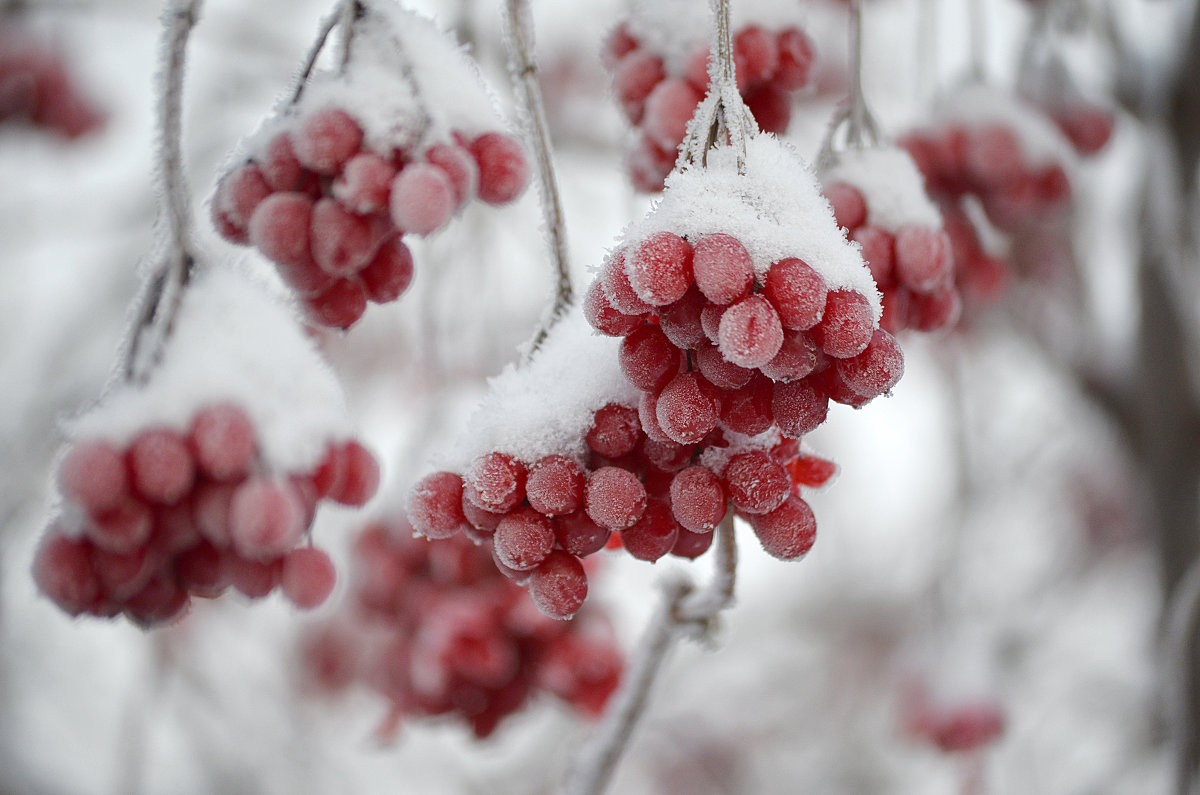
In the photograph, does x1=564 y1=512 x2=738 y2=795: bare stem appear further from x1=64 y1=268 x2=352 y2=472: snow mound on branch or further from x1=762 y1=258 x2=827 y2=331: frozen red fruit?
x1=64 y1=268 x2=352 y2=472: snow mound on branch

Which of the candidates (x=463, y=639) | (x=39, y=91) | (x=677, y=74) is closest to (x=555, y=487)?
(x=677, y=74)

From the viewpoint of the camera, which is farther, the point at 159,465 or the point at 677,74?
the point at 677,74

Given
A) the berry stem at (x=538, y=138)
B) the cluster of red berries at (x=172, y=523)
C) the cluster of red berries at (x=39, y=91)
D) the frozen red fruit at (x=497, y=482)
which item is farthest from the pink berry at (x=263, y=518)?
the cluster of red berries at (x=39, y=91)

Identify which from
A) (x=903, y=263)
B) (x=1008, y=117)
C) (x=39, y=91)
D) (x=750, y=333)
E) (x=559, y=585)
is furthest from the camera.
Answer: (x=39, y=91)

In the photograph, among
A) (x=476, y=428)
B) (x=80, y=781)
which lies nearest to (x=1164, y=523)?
(x=476, y=428)

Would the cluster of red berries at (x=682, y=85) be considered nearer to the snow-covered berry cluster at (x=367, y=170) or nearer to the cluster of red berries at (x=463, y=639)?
the snow-covered berry cluster at (x=367, y=170)

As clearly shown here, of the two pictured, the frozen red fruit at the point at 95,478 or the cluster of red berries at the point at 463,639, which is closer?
the frozen red fruit at the point at 95,478

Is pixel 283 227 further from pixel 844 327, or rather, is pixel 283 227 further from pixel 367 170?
pixel 844 327
